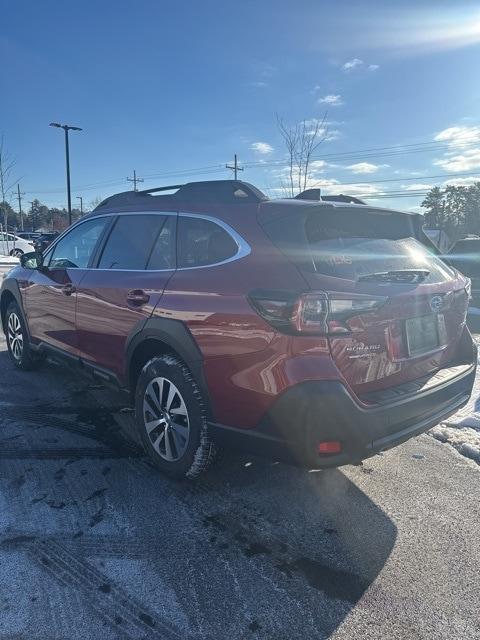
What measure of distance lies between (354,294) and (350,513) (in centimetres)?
135

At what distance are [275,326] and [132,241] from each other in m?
1.69

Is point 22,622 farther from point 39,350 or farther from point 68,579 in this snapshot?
point 39,350

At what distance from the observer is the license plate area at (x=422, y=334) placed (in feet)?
8.80

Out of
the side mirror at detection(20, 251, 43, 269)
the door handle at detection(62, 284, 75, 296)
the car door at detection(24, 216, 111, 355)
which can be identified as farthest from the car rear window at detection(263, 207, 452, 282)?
the side mirror at detection(20, 251, 43, 269)

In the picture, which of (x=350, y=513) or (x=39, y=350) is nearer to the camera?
(x=350, y=513)

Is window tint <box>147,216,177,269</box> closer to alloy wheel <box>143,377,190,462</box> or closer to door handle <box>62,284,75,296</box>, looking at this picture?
alloy wheel <box>143,377,190,462</box>

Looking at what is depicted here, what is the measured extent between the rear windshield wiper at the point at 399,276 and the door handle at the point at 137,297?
1.43 m

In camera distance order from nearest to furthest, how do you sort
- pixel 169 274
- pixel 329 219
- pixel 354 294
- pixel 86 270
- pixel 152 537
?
1. pixel 354 294
2. pixel 152 537
3. pixel 329 219
4. pixel 169 274
5. pixel 86 270

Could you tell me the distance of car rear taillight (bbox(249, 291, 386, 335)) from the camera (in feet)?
7.70

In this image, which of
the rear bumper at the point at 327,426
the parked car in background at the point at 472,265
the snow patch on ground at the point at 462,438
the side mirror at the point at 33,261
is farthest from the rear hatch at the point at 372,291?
the parked car in background at the point at 472,265

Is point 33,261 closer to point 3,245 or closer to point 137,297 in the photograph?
point 137,297

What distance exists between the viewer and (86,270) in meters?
4.00

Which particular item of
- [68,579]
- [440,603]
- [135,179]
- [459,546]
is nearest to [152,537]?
[68,579]

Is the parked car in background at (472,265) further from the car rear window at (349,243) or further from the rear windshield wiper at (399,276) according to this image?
the rear windshield wiper at (399,276)
